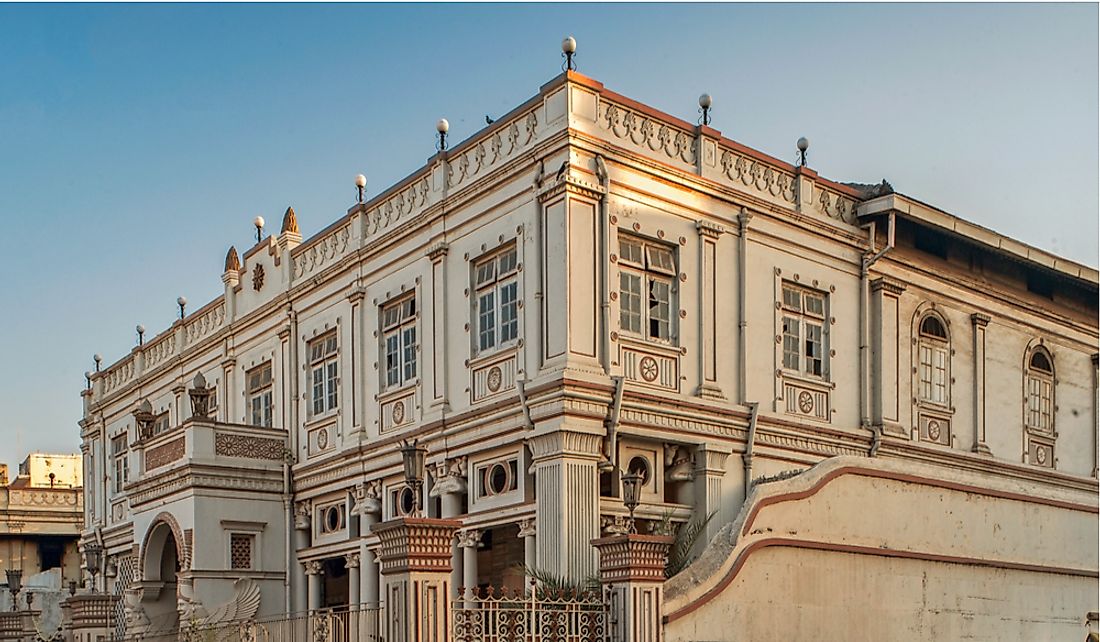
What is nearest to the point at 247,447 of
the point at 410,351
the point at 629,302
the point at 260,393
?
the point at 260,393

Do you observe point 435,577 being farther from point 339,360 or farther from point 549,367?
point 339,360

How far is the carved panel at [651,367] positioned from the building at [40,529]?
3209 centimetres

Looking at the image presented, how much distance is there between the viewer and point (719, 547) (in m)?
16.5

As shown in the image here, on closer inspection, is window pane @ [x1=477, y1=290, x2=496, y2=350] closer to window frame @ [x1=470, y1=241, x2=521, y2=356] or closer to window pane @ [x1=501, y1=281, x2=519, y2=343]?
window frame @ [x1=470, y1=241, x2=521, y2=356]

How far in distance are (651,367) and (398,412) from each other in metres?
5.25

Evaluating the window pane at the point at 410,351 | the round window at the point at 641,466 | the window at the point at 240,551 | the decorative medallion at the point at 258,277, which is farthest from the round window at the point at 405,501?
the decorative medallion at the point at 258,277

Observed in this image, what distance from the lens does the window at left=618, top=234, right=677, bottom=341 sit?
63.9 ft

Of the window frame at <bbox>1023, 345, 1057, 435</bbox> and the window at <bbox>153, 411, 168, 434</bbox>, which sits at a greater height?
the window frame at <bbox>1023, 345, 1057, 435</bbox>

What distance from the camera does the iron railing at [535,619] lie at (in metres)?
14.3

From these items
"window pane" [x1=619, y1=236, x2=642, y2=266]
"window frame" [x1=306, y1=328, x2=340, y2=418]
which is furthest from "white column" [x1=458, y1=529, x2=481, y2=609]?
"window frame" [x1=306, y1=328, x2=340, y2=418]

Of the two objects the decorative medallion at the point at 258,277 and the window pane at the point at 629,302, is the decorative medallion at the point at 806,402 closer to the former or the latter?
the window pane at the point at 629,302

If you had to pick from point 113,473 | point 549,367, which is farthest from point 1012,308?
point 113,473

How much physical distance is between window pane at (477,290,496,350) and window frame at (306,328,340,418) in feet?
16.2

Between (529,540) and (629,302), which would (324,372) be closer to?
(529,540)
